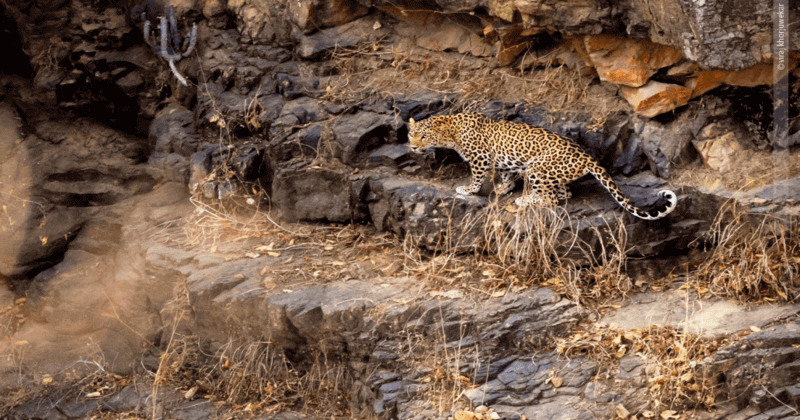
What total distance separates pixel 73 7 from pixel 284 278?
550cm

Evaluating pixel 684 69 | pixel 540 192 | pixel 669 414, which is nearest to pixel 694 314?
pixel 669 414

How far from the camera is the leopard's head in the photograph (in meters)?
8.23

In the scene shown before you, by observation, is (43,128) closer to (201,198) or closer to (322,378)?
(201,198)

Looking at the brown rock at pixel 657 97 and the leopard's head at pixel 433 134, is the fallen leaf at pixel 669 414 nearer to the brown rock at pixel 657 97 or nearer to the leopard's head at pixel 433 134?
the brown rock at pixel 657 97

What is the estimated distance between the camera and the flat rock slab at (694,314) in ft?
21.1

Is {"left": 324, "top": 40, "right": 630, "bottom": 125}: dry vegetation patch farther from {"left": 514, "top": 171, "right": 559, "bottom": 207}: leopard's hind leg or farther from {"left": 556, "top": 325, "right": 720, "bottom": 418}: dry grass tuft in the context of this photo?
{"left": 556, "top": 325, "right": 720, "bottom": 418}: dry grass tuft

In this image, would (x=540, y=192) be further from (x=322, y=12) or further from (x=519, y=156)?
(x=322, y=12)

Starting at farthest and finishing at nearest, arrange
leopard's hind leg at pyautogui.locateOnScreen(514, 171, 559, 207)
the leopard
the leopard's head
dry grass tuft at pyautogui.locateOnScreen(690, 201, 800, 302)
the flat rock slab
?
1. the leopard's head
2. leopard's hind leg at pyautogui.locateOnScreen(514, 171, 559, 207)
3. the leopard
4. dry grass tuft at pyautogui.locateOnScreen(690, 201, 800, 302)
5. the flat rock slab

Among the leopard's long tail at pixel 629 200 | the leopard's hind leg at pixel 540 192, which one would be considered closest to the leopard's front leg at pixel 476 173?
the leopard's hind leg at pixel 540 192

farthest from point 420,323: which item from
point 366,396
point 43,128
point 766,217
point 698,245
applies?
point 43,128

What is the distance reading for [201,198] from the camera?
31.2 ft

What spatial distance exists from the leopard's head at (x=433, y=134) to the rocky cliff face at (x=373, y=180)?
372 mm

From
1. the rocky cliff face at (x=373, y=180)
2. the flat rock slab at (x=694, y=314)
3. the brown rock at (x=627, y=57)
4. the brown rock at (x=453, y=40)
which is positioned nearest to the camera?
the flat rock slab at (x=694, y=314)

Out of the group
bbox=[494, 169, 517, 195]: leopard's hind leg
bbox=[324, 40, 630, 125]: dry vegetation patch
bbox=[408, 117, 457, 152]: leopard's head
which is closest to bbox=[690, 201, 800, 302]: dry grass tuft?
bbox=[324, 40, 630, 125]: dry vegetation patch
